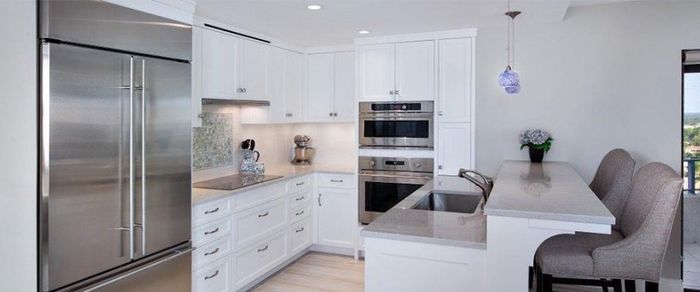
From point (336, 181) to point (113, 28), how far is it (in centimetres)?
265

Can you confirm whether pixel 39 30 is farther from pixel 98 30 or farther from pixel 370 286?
pixel 370 286

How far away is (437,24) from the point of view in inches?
145

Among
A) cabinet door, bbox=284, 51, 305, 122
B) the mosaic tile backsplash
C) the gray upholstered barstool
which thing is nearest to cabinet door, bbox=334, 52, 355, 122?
cabinet door, bbox=284, 51, 305, 122

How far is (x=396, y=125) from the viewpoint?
13.8 ft

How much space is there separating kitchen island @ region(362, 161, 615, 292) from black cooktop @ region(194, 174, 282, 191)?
1.60 m

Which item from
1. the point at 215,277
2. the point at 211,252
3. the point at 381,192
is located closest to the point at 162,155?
the point at 211,252

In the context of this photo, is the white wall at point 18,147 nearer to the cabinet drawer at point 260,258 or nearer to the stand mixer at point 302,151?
the cabinet drawer at point 260,258

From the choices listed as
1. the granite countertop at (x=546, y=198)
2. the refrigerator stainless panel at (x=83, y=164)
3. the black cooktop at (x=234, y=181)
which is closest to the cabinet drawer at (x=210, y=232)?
the black cooktop at (x=234, y=181)

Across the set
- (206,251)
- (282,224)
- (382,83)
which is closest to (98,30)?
(206,251)

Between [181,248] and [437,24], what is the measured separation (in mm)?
2607

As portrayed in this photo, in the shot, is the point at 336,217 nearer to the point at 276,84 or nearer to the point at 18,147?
the point at 276,84

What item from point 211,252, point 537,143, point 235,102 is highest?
point 235,102

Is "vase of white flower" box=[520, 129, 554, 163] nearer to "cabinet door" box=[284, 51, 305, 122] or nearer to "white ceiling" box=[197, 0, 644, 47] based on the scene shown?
"white ceiling" box=[197, 0, 644, 47]

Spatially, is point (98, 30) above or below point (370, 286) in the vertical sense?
above
